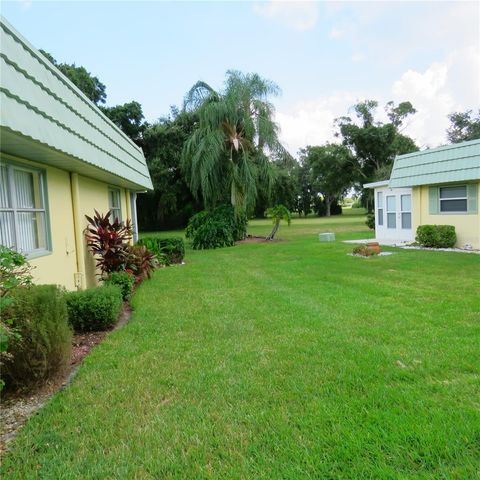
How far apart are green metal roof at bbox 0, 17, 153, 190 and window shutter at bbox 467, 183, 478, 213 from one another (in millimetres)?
11556

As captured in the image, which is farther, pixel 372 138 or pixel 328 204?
pixel 328 204

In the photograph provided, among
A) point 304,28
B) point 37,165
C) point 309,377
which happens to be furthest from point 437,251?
point 37,165

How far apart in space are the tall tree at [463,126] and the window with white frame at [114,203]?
40.3 metres

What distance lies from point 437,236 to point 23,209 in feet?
42.4

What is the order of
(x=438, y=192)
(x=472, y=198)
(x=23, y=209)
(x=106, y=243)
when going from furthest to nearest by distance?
1. (x=438, y=192)
2. (x=472, y=198)
3. (x=106, y=243)
4. (x=23, y=209)

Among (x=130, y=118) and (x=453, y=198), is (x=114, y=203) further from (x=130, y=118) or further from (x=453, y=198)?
(x=130, y=118)

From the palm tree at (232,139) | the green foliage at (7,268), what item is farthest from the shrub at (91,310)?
the palm tree at (232,139)

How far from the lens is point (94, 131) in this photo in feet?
20.7

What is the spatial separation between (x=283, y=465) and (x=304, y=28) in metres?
11.8

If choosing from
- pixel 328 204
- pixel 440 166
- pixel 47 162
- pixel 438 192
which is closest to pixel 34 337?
pixel 47 162

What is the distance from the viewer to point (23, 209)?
489cm

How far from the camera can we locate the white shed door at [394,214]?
51.6 feet

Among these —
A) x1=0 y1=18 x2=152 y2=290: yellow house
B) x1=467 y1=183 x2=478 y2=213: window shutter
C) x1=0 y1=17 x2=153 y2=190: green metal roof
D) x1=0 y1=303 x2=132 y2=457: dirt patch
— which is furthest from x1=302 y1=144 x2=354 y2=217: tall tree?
x1=0 y1=303 x2=132 y2=457: dirt patch

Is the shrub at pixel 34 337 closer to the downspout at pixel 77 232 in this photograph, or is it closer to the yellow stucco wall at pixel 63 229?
the yellow stucco wall at pixel 63 229
